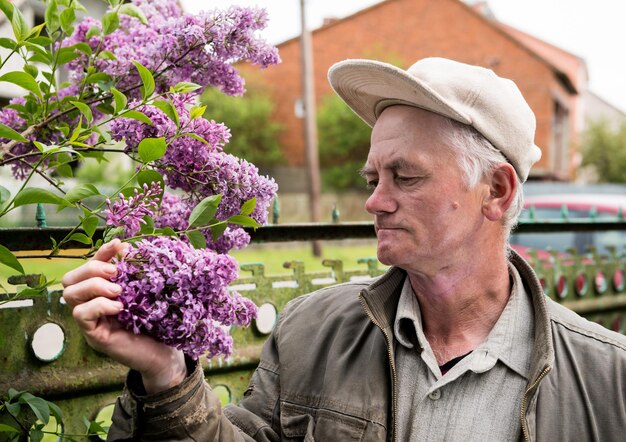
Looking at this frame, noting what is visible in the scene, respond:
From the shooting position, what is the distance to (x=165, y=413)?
1.45 metres

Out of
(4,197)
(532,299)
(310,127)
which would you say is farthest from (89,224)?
(310,127)

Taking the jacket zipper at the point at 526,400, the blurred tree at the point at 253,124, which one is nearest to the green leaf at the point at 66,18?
the jacket zipper at the point at 526,400

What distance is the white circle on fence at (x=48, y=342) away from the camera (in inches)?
72.1

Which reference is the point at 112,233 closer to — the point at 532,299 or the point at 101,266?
the point at 101,266

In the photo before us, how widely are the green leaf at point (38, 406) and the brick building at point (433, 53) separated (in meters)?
32.1

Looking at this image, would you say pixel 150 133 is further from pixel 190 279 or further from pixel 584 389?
pixel 584 389

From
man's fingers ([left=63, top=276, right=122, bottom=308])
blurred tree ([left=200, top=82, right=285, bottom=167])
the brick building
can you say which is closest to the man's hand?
man's fingers ([left=63, top=276, right=122, bottom=308])

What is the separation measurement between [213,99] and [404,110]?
3416 centimetres

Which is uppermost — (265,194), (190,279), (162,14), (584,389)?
(162,14)

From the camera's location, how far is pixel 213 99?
3509 cm

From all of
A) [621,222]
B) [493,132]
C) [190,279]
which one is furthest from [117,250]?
[621,222]

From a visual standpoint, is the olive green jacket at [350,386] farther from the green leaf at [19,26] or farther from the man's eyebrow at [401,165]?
the green leaf at [19,26]

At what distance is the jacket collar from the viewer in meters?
1.70

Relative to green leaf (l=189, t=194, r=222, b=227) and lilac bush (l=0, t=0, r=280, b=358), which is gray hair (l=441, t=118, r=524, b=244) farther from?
green leaf (l=189, t=194, r=222, b=227)
